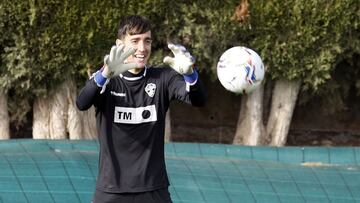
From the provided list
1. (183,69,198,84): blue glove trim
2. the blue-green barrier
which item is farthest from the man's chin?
the blue-green barrier

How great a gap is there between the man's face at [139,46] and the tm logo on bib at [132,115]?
22 centimetres

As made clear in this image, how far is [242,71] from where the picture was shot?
425cm

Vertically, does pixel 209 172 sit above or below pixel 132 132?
below

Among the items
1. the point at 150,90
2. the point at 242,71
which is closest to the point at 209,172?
the point at 242,71

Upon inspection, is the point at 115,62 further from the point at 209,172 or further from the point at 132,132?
the point at 209,172

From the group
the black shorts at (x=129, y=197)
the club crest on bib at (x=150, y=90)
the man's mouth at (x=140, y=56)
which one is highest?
the man's mouth at (x=140, y=56)

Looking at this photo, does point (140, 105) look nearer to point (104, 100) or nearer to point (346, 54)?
point (104, 100)

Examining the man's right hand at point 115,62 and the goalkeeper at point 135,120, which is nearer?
the man's right hand at point 115,62

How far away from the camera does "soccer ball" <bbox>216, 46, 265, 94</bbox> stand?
4.26 meters

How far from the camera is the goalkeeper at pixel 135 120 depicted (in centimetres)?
356

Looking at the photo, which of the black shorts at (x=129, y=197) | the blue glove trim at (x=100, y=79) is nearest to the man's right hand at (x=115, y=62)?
the blue glove trim at (x=100, y=79)

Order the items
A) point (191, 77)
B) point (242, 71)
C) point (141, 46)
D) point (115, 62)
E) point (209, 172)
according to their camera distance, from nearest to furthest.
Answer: point (115, 62), point (191, 77), point (141, 46), point (242, 71), point (209, 172)

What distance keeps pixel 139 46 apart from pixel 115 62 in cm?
27

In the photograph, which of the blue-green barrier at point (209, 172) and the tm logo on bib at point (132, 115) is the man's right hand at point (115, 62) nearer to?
the tm logo on bib at point (132, 115)
